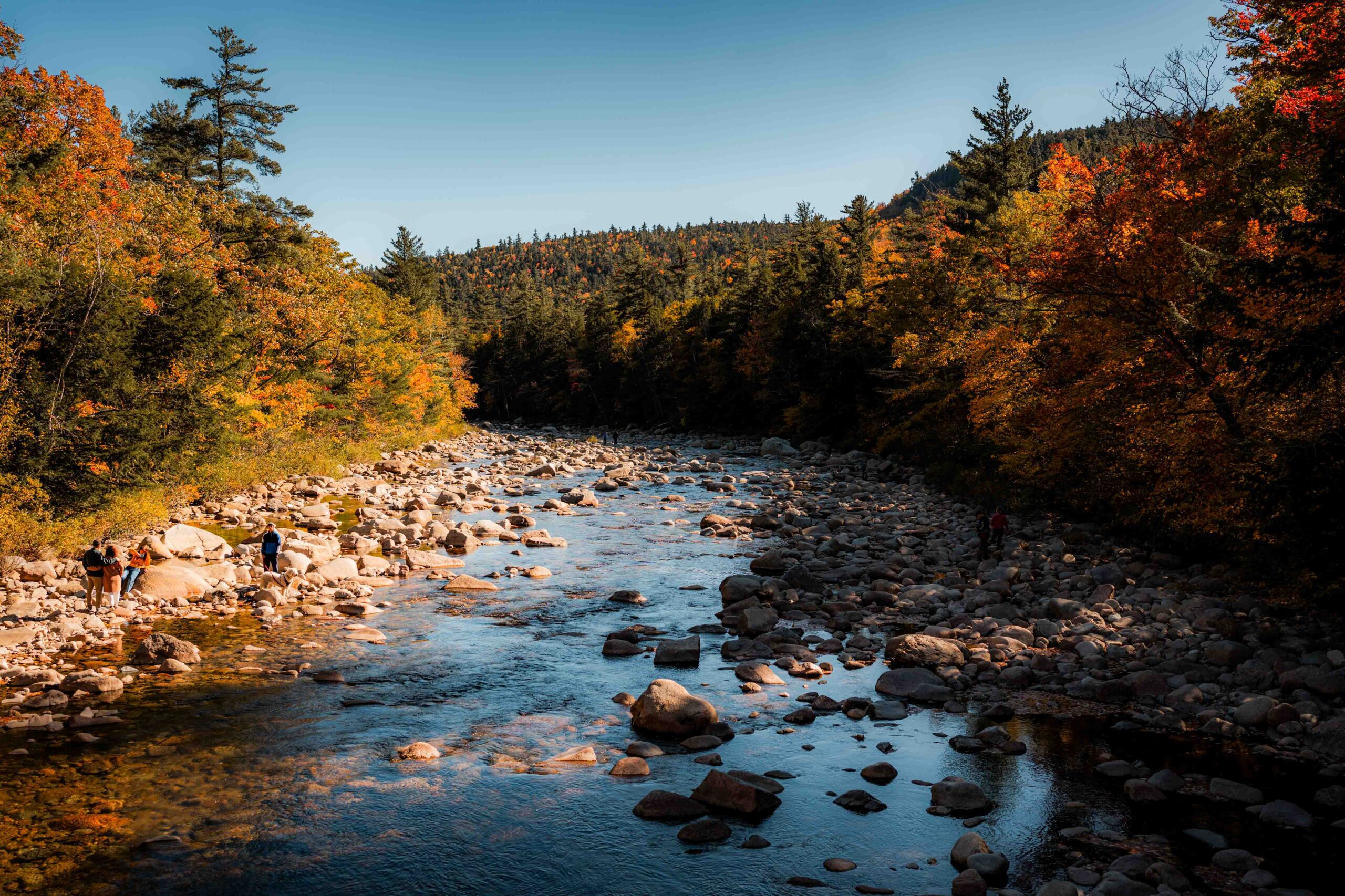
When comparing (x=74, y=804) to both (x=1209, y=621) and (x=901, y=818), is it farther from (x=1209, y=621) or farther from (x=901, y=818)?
(x=1209, y=621)

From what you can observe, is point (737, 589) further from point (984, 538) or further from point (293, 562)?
point (293, 562)

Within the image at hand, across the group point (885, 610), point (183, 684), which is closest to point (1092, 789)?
point (885, 610)

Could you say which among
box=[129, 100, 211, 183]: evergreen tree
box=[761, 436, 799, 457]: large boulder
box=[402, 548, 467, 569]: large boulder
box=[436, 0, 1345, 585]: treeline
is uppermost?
box=[129, 100, 211, 183]: evergreen tree

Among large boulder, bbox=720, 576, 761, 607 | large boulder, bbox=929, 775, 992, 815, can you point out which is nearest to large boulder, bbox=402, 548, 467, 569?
large boulder, bbox=720, 576, 761, 607

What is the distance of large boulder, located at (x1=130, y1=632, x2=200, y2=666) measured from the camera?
48.4 ft

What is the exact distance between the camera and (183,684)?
13.9 meters

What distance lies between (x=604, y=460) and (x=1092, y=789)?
4598cm

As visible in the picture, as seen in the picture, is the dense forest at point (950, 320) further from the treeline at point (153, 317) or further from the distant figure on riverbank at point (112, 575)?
the distant figure on riverbank at point (112, 575)

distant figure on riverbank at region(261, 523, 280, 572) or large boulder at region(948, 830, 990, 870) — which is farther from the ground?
distant figure on riverbank at region(261, 523, 280, 572)

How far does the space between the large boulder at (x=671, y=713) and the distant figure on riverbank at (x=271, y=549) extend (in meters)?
13.0

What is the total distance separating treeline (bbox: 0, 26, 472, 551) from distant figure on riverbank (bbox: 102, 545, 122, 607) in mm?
3963

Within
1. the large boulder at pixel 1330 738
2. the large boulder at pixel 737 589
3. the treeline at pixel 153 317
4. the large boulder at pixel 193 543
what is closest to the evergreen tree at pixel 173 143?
the treeline at pixel 153 317

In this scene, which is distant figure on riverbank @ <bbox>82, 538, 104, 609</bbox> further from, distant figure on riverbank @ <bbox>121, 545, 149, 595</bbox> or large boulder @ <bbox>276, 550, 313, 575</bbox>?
large boulder @ <bbox>276, 550, 313, 575</bbox>

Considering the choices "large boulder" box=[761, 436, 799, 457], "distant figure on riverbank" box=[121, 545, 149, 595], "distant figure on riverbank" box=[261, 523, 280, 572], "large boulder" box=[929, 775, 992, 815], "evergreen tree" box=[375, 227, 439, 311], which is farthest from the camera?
"evergreen tree" box=[375, 227, 439, 311]
